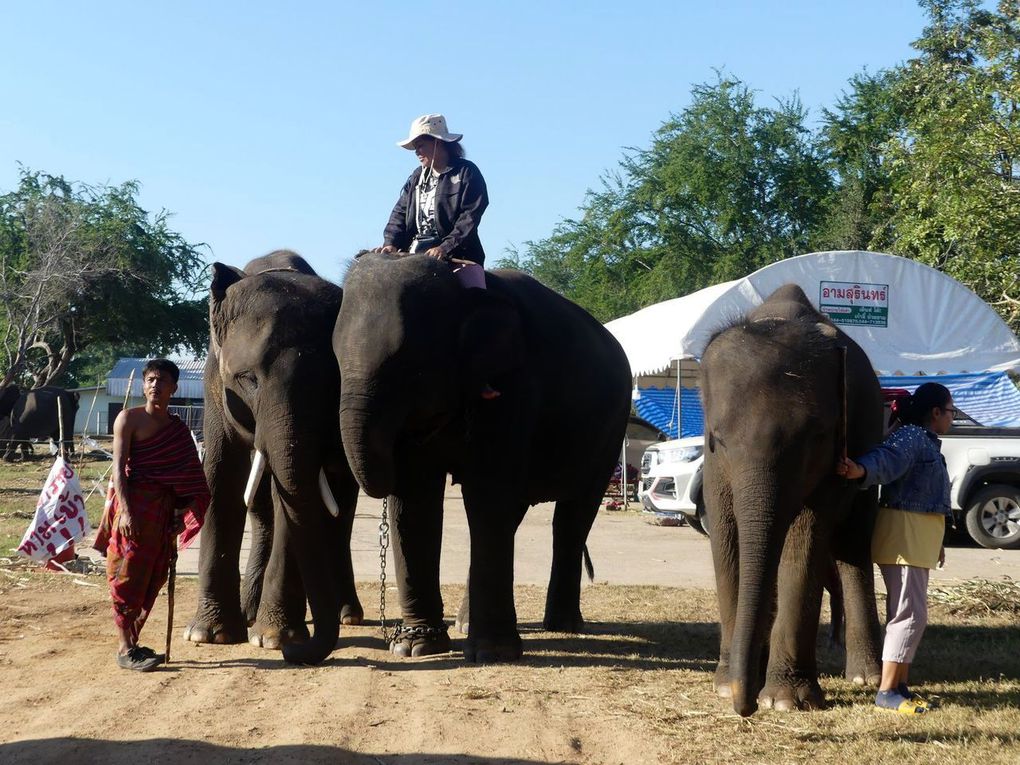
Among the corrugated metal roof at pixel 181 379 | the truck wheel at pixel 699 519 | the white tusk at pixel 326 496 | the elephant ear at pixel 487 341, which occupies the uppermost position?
the corrugated metal roof at pixel 181 379

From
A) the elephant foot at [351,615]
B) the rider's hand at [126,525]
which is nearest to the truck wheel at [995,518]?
the elephant foot at [351,615]

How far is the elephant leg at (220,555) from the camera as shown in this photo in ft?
27.3

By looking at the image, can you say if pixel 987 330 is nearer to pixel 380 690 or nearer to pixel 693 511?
pixel 693 511

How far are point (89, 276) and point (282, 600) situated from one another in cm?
3686

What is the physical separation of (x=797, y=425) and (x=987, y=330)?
54.7 feet

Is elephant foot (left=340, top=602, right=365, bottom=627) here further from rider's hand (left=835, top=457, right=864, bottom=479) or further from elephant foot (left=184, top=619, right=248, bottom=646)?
rider's hand (left=835, top=457, right=864, bottom=479)

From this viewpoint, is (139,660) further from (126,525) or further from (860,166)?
(860,166)

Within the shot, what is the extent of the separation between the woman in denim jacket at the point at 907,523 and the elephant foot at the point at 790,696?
1.16ft

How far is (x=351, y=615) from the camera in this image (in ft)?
30.6

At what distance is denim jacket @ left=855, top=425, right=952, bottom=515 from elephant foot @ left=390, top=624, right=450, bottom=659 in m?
3.08

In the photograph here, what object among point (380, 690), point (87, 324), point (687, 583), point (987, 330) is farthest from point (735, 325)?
point (87, 324)

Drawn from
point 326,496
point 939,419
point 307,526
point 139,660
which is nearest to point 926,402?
point 939,419

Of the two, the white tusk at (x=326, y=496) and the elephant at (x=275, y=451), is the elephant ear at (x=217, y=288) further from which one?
the white tusk at (x=326, y=496)

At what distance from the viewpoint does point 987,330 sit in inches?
829
